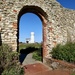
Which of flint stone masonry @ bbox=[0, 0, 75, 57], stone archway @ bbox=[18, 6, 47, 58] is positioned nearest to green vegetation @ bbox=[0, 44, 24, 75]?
flint stone masonry @ bbox=[0, 0, 75, 57]

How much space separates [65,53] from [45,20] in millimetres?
2468

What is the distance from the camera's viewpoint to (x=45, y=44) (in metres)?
9.42

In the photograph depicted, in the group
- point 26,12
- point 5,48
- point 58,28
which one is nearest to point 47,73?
point 5,48

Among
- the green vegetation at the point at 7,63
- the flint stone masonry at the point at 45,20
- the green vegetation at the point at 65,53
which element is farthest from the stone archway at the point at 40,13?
the green vegetation at the point at 7,63

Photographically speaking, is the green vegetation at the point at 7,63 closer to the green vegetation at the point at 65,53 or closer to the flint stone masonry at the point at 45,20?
the flint stone masonry at the point at 45,20

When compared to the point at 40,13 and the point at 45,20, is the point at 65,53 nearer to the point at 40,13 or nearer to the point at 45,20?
the point at 45,20

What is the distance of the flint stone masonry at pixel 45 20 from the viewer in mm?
7844

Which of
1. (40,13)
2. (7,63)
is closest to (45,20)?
(40,13)

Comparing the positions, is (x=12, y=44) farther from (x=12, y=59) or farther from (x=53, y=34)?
(x=53, y=34)

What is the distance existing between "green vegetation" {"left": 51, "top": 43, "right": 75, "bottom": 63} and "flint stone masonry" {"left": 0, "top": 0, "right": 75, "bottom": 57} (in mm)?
570

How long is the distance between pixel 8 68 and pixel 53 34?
3641 millimetres

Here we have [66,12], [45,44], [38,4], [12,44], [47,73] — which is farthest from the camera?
[66,12]

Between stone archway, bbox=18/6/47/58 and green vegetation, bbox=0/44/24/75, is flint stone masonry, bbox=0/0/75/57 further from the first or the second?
green vegetation, bbox=0/44/24/75

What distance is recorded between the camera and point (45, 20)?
940 centimetres
